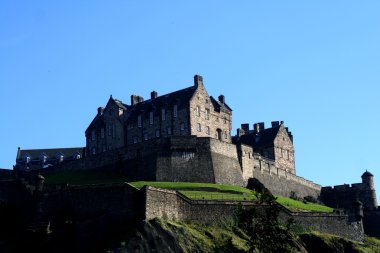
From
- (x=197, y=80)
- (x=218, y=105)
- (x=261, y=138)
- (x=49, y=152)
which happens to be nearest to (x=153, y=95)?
(x=197, y=80)

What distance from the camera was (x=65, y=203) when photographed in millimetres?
56469

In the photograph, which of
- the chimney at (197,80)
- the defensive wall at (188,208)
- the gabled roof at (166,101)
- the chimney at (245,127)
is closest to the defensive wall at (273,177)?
the gabled roof at (166,101)

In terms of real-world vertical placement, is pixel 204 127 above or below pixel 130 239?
above

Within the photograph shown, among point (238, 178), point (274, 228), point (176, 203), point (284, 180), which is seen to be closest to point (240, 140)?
point (284, 180)

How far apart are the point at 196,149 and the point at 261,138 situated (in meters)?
22.9

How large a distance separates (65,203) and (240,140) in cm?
3991

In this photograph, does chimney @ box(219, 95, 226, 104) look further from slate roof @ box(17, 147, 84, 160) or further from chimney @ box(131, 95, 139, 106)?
slate roof @ box(17, 147, 84, 160)

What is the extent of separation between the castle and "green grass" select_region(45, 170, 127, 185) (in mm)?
1459

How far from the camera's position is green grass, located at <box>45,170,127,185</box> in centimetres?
6544

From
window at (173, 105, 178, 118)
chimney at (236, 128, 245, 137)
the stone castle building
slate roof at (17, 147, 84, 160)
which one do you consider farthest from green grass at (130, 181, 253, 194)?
slate roof at (17, 147, 84, 160)

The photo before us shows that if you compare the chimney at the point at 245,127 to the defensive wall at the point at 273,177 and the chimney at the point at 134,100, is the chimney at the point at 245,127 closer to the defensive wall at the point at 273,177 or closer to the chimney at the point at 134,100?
the defensive wall at the point at 273,177

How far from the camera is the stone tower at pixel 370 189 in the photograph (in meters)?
83.9

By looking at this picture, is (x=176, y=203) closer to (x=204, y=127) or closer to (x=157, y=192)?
(x=157, y=192)

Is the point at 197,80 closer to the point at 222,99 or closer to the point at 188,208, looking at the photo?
the point at 222,99
